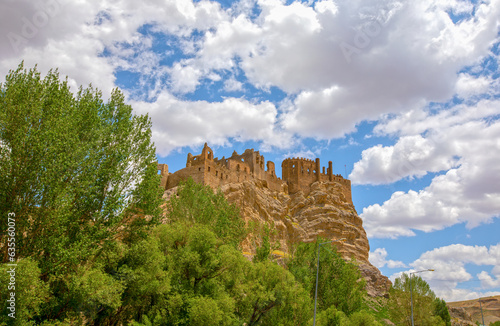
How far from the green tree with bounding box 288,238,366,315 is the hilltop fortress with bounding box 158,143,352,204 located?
57.9 feet

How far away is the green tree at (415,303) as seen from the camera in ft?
165

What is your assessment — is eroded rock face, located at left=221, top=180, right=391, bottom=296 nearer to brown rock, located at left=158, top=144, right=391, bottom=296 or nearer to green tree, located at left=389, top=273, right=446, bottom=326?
brown rock, located at left=158, top=144, right=391, bottom=296

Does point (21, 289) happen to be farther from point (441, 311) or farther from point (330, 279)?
point (441, 311)

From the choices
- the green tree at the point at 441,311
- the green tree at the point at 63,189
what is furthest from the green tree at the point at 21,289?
the green tree at the point at 441,311

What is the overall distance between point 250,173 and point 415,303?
1392 inches

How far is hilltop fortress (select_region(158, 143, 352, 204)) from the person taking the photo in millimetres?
64938

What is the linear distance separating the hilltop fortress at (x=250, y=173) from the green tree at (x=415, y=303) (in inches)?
1169

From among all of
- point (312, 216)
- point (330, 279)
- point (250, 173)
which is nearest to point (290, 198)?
point (312, 216)

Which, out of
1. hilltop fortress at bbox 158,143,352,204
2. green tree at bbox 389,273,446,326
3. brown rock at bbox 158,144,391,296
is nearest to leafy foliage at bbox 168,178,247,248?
hilltop fortress at bbox 158,143,352,204

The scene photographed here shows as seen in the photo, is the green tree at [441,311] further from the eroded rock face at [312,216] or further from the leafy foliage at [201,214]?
the leafy foliage at [201,214]

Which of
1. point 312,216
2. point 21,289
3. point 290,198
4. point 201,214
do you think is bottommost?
point 21,289

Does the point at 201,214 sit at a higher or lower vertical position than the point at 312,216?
lower

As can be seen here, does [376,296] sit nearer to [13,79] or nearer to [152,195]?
[152,195]

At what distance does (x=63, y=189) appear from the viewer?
23.3 meters
